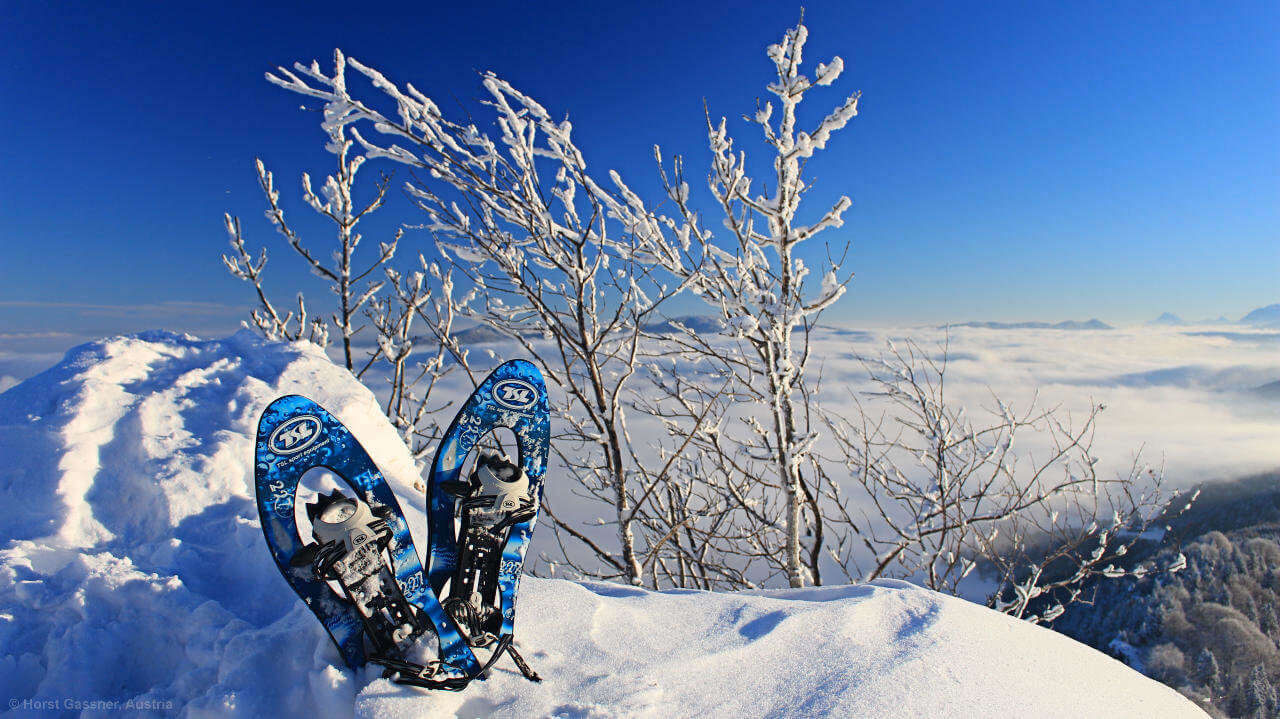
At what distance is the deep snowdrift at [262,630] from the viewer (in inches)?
61.4

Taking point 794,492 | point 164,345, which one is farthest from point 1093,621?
point 164,345

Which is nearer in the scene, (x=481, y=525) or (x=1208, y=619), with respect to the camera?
(x=481, y=525)

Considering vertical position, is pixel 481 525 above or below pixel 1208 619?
above

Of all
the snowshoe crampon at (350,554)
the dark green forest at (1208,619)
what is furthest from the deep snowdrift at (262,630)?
the dark green forest at (1208,619)

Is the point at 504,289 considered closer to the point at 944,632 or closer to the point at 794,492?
the point at 794,492

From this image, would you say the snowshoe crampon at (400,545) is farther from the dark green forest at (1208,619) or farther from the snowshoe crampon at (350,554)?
the dark green forest at (1208,619)

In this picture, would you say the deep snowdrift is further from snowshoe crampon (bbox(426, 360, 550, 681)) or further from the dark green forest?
the dark green forest

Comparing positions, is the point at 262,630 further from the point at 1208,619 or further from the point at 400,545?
the point at 1208,619

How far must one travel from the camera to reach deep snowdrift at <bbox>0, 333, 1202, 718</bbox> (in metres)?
1.56

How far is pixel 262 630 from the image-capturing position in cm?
170

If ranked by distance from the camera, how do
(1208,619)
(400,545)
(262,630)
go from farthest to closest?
(1208,619), (400,545), (262,630)

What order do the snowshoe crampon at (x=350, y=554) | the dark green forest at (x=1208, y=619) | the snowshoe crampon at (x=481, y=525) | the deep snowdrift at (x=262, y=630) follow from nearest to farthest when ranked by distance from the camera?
the deep snowdrift at (x=262, y=630) → the snowshoe crampon at (x=350, y=554) → the snowshoe crampon at (x=481, y=525) → the dark green forest at (x=1208, y=619)

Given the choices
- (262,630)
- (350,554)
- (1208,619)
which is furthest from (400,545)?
(1208,619)

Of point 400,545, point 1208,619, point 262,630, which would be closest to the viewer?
point 262,630
